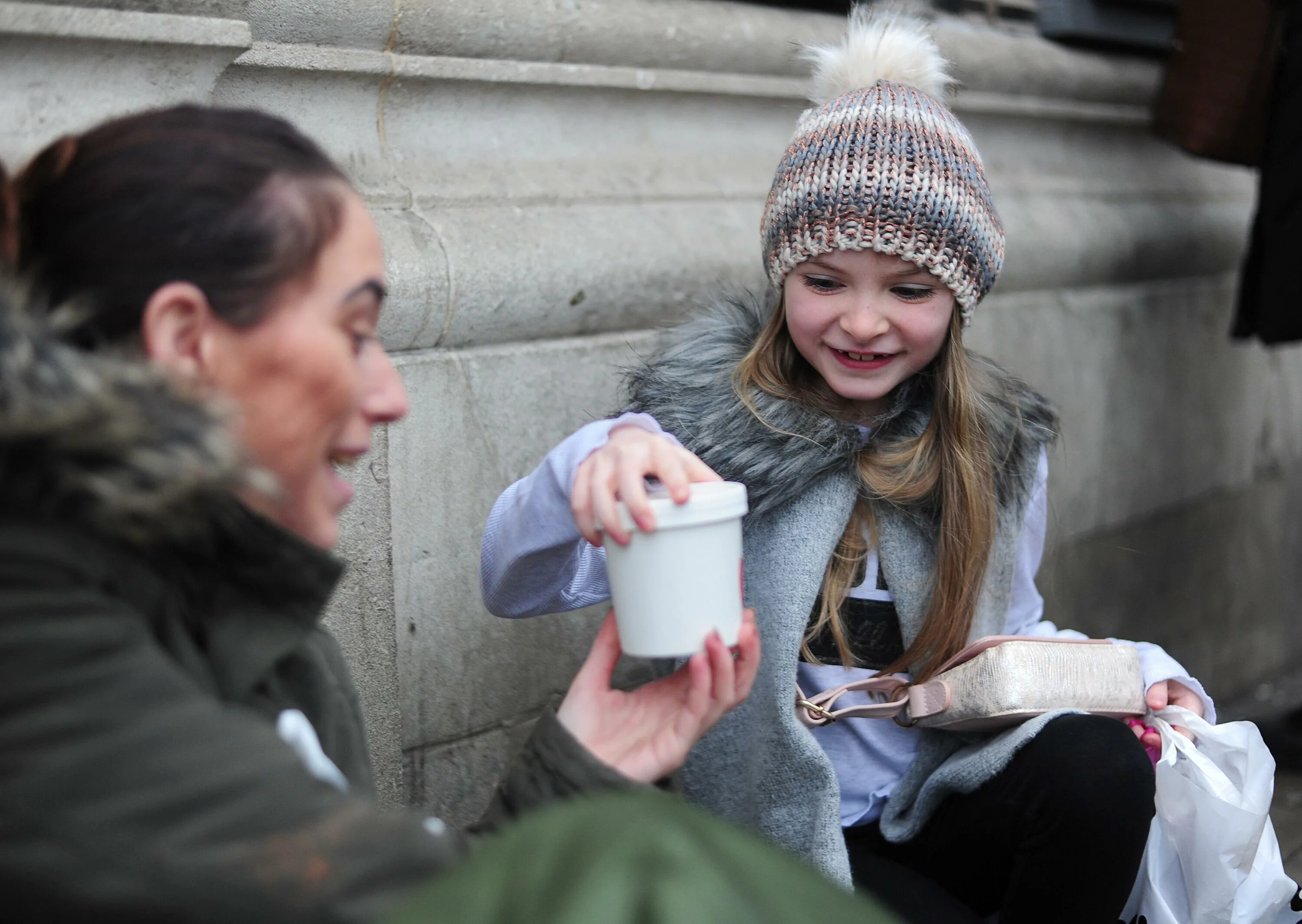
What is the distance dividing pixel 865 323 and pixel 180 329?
4.27ft

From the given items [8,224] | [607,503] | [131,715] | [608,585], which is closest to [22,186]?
[8,224]

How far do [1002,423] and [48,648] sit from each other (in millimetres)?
1791

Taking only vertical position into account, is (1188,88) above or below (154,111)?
below

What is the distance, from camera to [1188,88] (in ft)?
14.5

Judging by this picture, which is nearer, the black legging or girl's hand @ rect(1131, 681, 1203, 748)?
the black legging

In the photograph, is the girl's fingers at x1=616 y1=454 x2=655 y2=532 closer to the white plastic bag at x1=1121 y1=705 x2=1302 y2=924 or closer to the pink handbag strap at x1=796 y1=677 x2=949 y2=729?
the pink handbag strap at x1=796 y1=677 x2=949 y2=729

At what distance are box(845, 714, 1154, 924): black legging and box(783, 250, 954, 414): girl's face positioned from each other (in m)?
0.65

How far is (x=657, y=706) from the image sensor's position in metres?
1.73

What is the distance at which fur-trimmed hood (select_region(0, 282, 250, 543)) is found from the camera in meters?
1.09

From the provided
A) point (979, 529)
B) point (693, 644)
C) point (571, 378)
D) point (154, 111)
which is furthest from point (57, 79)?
point (979, 529)

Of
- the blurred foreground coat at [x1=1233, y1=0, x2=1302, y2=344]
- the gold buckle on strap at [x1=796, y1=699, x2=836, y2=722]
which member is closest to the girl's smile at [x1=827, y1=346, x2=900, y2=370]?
the gold buckle on strap at [x1=796, y1=699, x2=836, y2=722]

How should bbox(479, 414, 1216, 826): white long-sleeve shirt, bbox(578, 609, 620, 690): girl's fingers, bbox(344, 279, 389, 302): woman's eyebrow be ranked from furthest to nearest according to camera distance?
bbox(479, 414, 1216, 826): white long-sleeve shirt → bbox(578, 609, 620, 690): girl's fingers → bbox(344, 279, 389, 302): woman's eyebrow

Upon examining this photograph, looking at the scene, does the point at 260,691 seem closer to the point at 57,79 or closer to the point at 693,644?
the point at 693,644

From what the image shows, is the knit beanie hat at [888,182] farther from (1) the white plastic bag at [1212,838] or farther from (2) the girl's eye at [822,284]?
(1) the white plastic bag at [1212,838]
